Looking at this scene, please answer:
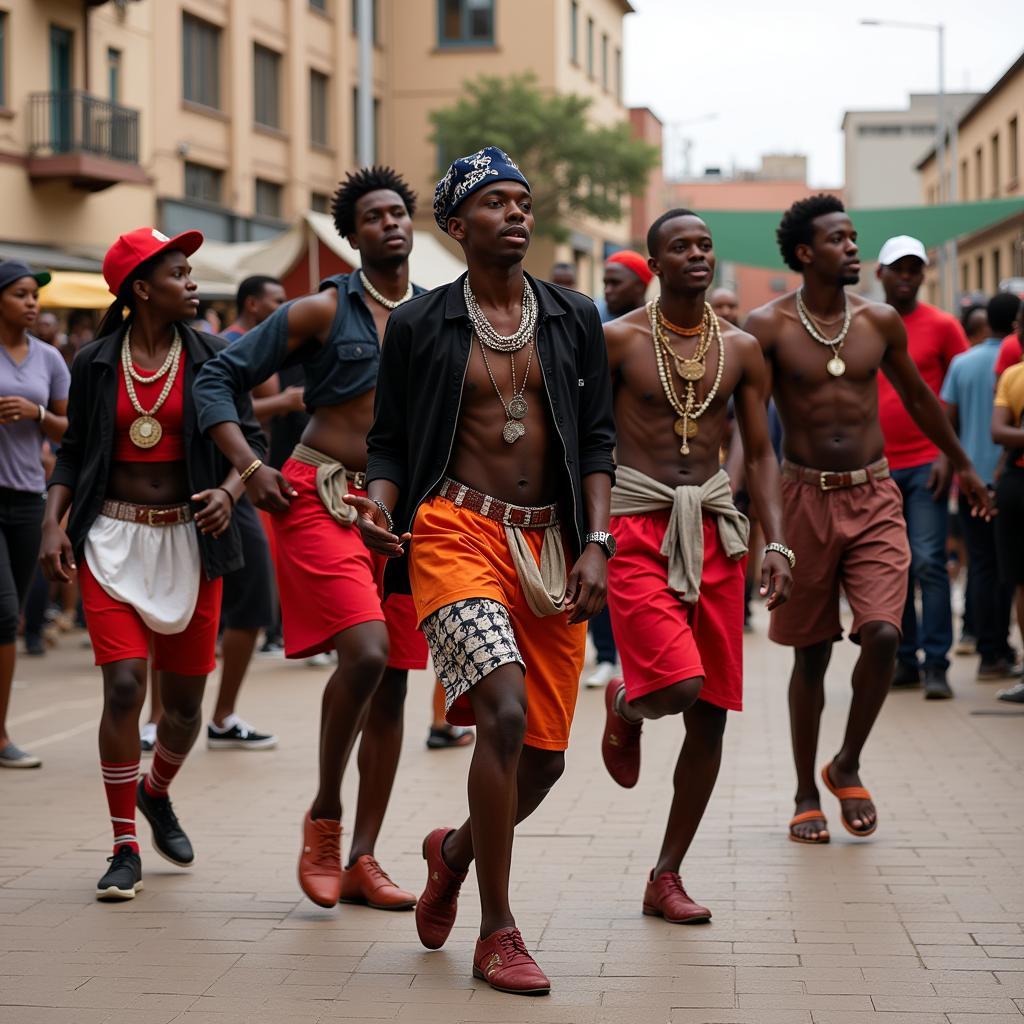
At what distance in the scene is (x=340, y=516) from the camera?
6.25 metres

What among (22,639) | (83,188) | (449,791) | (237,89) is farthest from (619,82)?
(449,791)

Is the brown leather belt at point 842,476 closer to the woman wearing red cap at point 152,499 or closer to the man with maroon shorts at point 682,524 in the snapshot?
the man with maroon shorts at point 682,524

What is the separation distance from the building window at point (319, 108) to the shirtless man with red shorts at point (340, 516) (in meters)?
36.2

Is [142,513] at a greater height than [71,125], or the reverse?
[71,125]

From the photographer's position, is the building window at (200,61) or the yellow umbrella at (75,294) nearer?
the yellow umbrella at (75,294)

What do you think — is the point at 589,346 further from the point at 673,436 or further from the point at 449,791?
the point at 449,791

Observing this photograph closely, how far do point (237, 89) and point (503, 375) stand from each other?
3294 cm

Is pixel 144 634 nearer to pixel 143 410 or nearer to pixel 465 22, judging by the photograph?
pixel 143 410

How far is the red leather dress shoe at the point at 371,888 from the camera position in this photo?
5.89 m

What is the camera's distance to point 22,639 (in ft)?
46.3

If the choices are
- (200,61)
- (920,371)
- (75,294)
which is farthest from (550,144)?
(920,371)

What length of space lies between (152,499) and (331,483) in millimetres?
Answer: 677

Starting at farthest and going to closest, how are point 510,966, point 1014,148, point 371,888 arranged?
point 1014,148, point 371,888, point 510,966

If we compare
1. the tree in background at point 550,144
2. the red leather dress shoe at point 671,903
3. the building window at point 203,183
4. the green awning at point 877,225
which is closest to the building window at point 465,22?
the tree in background at point 550,144
